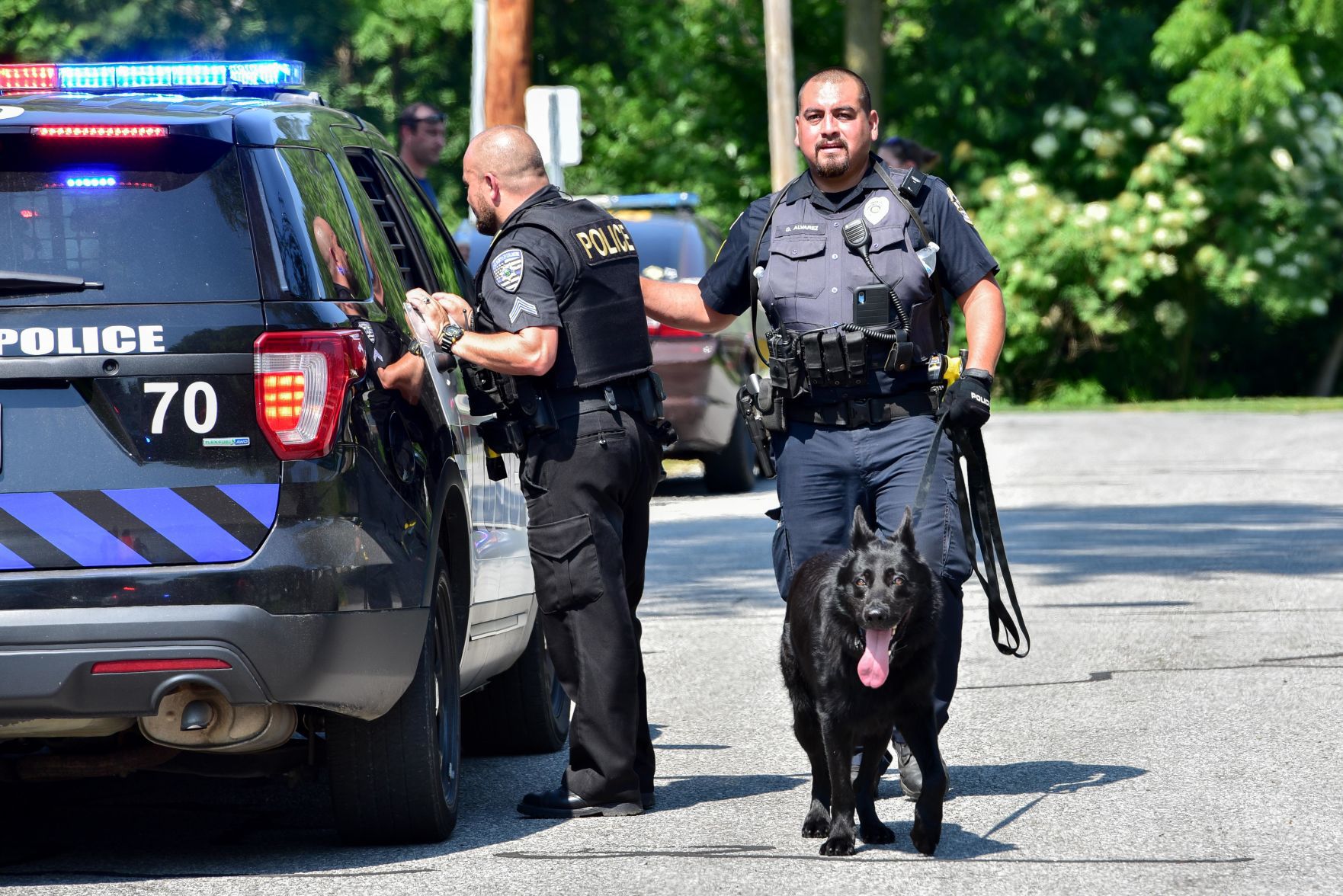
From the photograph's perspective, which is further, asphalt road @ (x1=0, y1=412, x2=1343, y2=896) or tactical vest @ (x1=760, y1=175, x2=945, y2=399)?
tactical vest @ (x1=760, y1=175, x2=945, y2=399)

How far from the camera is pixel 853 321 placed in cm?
567

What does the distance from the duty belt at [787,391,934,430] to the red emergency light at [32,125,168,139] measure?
1975 mm

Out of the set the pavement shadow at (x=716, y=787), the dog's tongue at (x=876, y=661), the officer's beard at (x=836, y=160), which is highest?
the officer's beard at (x=836, y=160)

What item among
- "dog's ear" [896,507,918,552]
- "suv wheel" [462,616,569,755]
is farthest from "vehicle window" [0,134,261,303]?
"suv wheel" [462,616,569,755]

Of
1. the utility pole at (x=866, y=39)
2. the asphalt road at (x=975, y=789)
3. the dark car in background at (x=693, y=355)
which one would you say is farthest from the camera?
the utility pole at (x=866, y=39)

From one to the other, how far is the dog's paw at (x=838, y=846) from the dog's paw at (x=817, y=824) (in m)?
0.18

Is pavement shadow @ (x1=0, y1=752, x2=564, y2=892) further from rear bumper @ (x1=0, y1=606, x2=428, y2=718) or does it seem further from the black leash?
the black leash

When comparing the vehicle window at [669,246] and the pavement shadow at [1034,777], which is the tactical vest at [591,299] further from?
the vehicle window at [669,246]

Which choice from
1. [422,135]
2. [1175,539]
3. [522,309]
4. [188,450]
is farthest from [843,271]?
[1175,539]

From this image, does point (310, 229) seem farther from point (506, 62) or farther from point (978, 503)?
point (506, 62)

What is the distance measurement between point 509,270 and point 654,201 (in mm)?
10264

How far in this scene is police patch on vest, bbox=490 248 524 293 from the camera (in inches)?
212

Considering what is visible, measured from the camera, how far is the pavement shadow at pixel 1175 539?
10.6 meters

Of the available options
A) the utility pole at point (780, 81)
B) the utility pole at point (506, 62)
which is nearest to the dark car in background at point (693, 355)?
the utility pole at point (506, 62)
